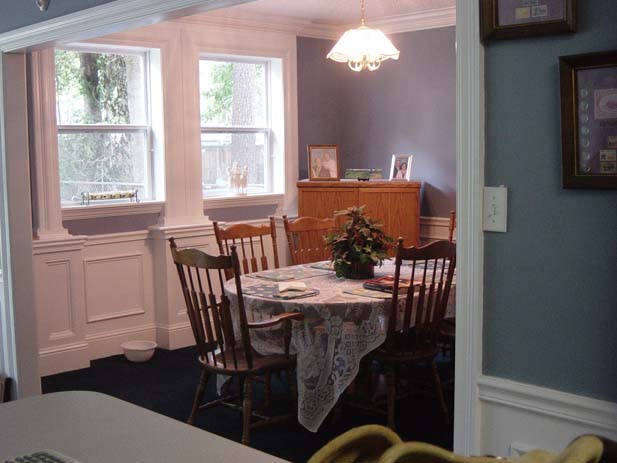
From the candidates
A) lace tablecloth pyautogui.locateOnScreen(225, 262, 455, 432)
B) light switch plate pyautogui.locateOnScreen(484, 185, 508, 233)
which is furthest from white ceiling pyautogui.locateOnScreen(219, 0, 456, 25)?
light switch plate pyautogui.locateOnScreen(484, 185, 508, 233)

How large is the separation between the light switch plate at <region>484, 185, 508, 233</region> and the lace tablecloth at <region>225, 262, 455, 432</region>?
1.66 metres

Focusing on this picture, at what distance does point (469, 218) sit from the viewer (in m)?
2.09

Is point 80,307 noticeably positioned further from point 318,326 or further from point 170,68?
point 318,326

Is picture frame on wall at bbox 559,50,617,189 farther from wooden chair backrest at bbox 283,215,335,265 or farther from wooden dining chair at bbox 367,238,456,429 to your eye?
wooden chair backrest at bbox 283,215,335,265

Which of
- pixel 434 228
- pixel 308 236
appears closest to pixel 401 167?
pixel 434 228

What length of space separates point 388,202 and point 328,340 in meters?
2.48

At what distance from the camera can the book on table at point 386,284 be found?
12.6 ft

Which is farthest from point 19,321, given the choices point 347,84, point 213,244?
point 347,84

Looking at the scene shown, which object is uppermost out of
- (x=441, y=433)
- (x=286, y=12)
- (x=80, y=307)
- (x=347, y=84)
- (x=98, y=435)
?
(x=286, y=12)

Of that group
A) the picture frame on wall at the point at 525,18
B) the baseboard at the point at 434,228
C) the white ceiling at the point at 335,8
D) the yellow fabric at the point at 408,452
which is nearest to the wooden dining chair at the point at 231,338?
the picture frame on wall at the point at 525,18

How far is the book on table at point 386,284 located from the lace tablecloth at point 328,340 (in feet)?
0.44

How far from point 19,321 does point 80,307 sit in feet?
3.60

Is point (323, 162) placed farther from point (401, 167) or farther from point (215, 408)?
point (215, 408)

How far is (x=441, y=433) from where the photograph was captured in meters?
4.00
